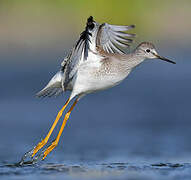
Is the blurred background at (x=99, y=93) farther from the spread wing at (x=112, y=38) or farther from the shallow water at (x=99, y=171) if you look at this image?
the spread wing at (x=112, y=38)

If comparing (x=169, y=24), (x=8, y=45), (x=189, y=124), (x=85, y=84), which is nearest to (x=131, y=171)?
(x=85, y=84)

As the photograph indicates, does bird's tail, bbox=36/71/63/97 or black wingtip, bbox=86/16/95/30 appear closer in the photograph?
black wingtip, bbox=86/16/95/30

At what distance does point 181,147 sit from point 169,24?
13.5 m

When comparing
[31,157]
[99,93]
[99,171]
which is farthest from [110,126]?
[99,171]

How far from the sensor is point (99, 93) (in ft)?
66.7

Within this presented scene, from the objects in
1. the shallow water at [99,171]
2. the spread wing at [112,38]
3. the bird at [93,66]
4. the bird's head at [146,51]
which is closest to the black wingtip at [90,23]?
the bird at [93,66]

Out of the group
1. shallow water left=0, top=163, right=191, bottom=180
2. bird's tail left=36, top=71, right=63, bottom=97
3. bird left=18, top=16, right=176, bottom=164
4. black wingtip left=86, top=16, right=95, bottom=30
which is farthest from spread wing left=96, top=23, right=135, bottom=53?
shallow water left=0, top=163, right=191, bottom=180

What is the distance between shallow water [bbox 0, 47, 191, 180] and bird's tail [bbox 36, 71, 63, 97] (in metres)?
1.31

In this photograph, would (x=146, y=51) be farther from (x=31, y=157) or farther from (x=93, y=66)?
(x=31, y=157)

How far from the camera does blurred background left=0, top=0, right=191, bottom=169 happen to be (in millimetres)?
14484

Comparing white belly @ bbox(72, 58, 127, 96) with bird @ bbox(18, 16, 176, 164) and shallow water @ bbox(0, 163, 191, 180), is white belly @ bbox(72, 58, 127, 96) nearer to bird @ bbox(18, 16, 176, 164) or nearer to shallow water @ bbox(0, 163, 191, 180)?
bird @ bbox(18, 16, 176, 164)

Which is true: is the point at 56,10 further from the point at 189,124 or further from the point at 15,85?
the point at 189,124

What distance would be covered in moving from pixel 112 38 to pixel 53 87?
1625 mm

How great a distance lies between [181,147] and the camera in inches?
559
